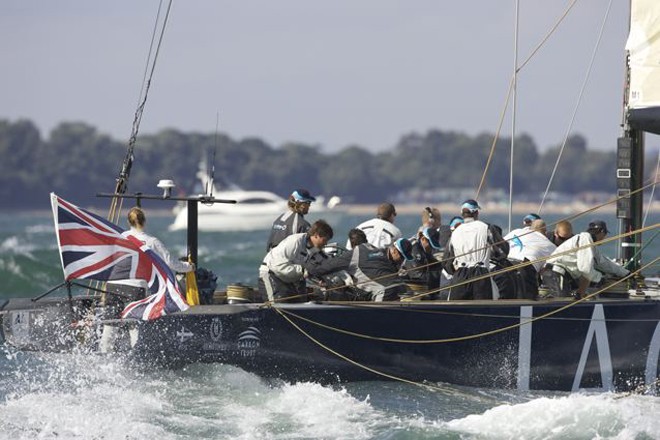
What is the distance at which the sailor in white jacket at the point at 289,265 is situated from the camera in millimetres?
13039

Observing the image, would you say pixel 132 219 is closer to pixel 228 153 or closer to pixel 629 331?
pixel 629 331

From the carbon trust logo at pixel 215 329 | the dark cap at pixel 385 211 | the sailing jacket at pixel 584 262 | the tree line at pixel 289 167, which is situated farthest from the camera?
the tree line at pixel 289 167

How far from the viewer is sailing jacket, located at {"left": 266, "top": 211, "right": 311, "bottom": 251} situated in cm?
1341

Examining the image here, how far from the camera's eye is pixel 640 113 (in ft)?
43.1

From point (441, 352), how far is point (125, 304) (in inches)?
109

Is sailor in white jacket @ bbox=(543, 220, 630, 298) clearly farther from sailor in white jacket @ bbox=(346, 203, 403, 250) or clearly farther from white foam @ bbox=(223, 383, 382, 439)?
white foam @ bbox=(223, 383, 382, 439)

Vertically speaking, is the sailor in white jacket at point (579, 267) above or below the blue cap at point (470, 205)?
below

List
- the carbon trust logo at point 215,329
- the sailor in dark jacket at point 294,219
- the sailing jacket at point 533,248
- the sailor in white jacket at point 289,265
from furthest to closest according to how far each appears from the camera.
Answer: the sailing jacket at point 533,248 → the sailor in dark jacket at point 294,219 → the sailor in white jacket at point 289,265 → the carbon trust logo at point 215,329

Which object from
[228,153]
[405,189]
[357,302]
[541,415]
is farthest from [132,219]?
[405,189]

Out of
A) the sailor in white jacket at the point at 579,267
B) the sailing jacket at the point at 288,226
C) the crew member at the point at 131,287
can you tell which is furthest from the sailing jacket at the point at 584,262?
the crew member at the point at 131,287

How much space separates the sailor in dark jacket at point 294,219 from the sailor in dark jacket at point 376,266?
0.51 metres

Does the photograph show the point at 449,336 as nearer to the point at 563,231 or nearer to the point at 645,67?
the point at 563,231

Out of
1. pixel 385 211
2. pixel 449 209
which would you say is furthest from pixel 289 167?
pixel 385 211

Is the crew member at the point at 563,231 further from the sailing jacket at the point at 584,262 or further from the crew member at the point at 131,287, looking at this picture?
the crew member at the point at 131,287
